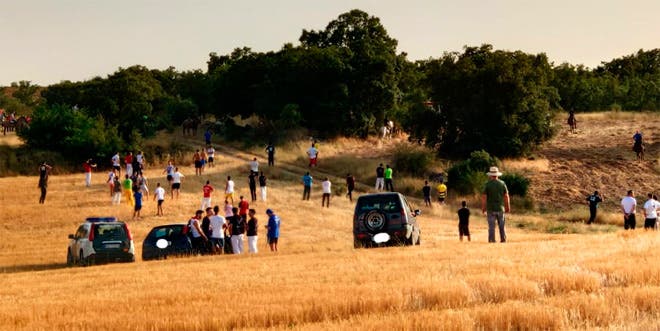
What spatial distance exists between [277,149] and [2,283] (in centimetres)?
4599

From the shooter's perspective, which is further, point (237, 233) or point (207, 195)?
point (207, 195)

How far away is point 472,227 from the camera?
4322 centimetres

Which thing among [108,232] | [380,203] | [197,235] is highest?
[380,203]

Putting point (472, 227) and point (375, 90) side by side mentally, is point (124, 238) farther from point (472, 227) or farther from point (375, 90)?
point (375, 90)

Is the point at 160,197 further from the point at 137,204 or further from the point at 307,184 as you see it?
the point at 307,184

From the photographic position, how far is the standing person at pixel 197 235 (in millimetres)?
28503

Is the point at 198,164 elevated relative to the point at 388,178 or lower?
elevated

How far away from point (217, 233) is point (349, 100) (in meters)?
43.7

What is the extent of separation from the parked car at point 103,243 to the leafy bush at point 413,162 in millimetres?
33529

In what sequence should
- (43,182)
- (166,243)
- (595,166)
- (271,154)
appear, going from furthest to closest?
1. (595,166)
2. (271,154)
3. (43,182)
4. (166,243)

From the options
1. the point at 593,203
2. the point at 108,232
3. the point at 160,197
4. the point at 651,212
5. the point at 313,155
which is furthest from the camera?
the point at 313,155

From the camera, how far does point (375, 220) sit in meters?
25.6

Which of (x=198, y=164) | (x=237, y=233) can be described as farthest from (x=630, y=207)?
(x=198, y=164)

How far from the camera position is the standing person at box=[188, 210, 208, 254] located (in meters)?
28.5
